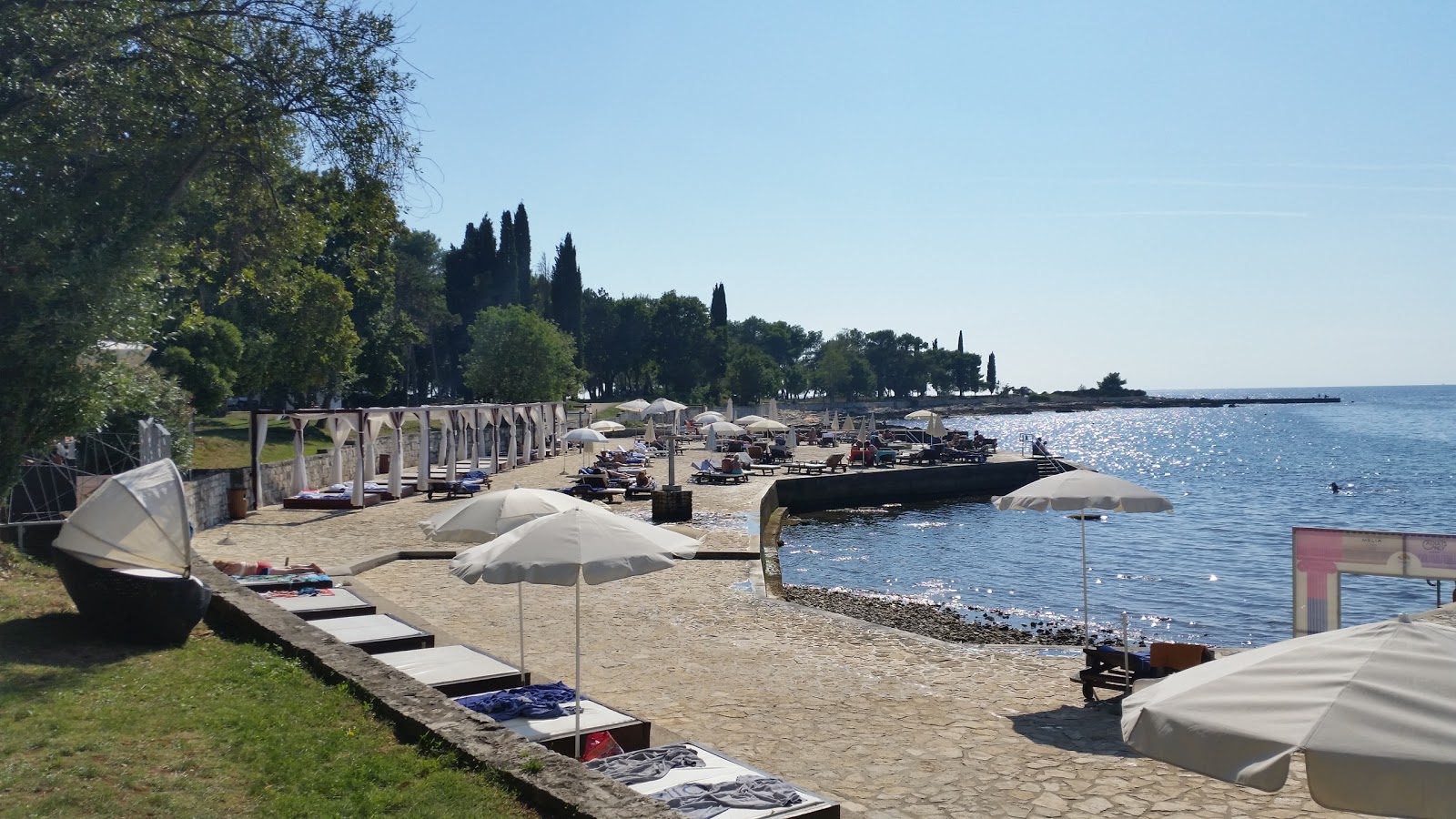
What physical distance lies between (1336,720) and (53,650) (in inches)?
327

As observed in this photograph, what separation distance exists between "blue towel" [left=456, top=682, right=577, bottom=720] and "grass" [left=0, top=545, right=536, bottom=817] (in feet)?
3.29

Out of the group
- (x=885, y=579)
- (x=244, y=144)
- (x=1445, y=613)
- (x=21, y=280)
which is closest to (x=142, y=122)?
(x=244, y=144)

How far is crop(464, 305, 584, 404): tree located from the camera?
56.7 metres

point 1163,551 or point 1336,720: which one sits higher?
point 1336,720

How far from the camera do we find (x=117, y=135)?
1109 cm

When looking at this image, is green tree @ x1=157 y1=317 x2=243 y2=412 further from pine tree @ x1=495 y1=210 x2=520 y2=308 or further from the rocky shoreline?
pine tree @ x1=495 y1=210 x2=520 y2=308

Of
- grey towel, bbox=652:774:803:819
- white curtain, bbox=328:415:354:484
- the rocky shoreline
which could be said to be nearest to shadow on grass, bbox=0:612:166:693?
grey towel, bbox=652:774:803:819

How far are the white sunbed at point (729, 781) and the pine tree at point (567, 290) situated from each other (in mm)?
75111

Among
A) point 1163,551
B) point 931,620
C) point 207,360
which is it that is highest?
point 207,360

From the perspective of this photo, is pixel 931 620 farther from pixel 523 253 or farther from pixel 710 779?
pixel 523 253

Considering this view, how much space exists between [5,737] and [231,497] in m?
16.9

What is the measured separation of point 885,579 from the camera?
22.6 metres

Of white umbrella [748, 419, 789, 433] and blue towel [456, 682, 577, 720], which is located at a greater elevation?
white umbrella [748, 419, 789, 433]

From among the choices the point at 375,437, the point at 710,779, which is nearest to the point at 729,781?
the point at 710,779
